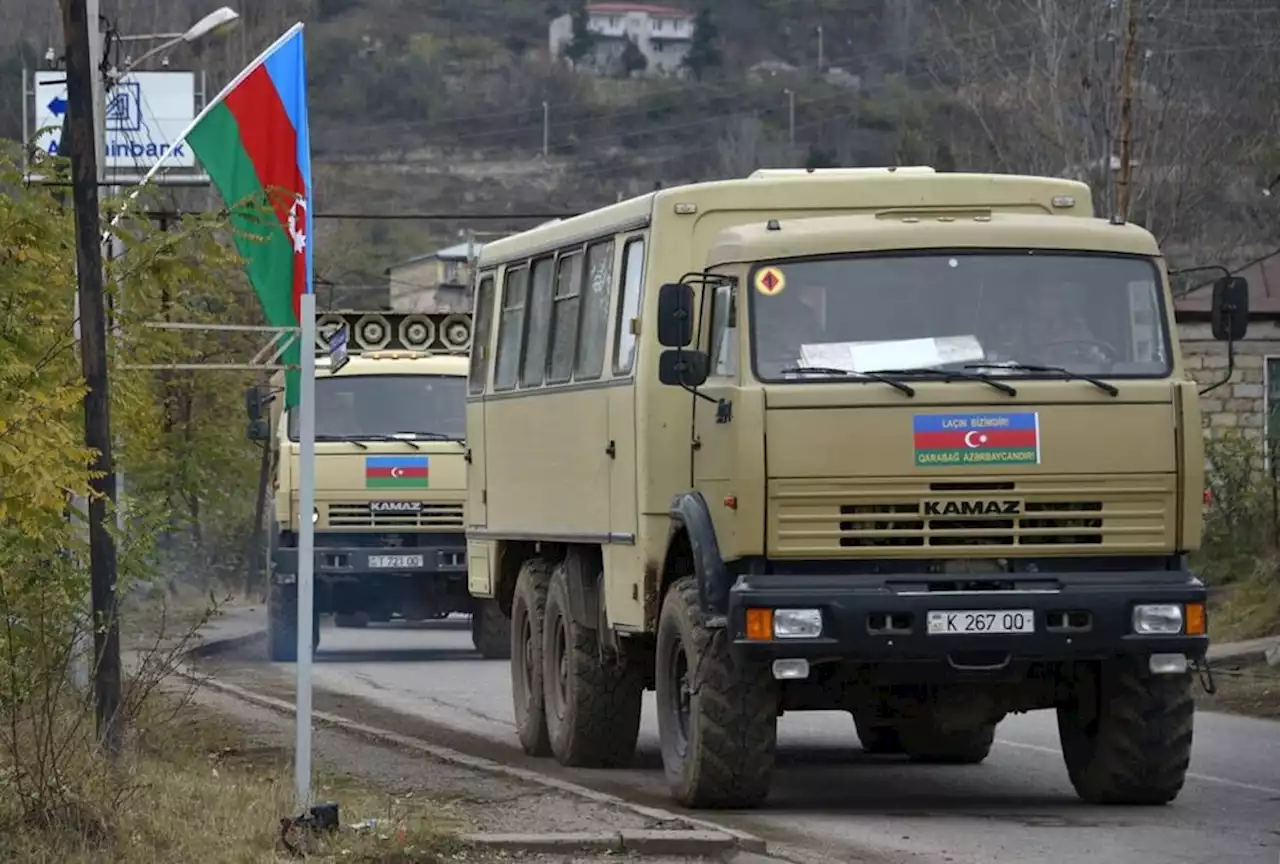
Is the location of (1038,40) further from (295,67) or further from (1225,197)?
(295,67)

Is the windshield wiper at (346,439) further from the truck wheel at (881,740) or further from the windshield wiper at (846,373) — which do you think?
the windshield wiper at (846,373)

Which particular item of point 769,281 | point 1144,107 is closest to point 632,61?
point 1144,107

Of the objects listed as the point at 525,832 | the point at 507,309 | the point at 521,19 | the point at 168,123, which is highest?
the point at 521,19

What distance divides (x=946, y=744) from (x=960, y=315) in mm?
3687

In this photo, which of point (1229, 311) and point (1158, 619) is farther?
point (1229, 311)

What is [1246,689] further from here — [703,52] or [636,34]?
[636,34]

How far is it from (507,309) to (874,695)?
4.81 meters

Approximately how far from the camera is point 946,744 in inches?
599

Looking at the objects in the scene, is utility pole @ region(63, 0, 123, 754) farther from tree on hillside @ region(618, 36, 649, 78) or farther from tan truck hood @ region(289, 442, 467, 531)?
tree on hillside @ region(618, 36, 649, 78)

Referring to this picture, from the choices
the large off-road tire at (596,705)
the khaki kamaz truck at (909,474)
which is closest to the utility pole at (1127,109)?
the large off-road tire at (596,705)

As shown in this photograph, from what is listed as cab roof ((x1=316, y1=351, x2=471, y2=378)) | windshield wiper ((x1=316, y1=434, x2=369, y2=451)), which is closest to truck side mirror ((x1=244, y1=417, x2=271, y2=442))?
windshield wiper ((x1=316, y1=434, x2=369, y2=451))

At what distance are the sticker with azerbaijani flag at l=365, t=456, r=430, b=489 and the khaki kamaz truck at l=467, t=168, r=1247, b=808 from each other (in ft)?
39.7

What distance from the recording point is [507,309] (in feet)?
55.3

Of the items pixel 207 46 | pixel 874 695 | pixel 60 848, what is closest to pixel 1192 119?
pixel 207 46
